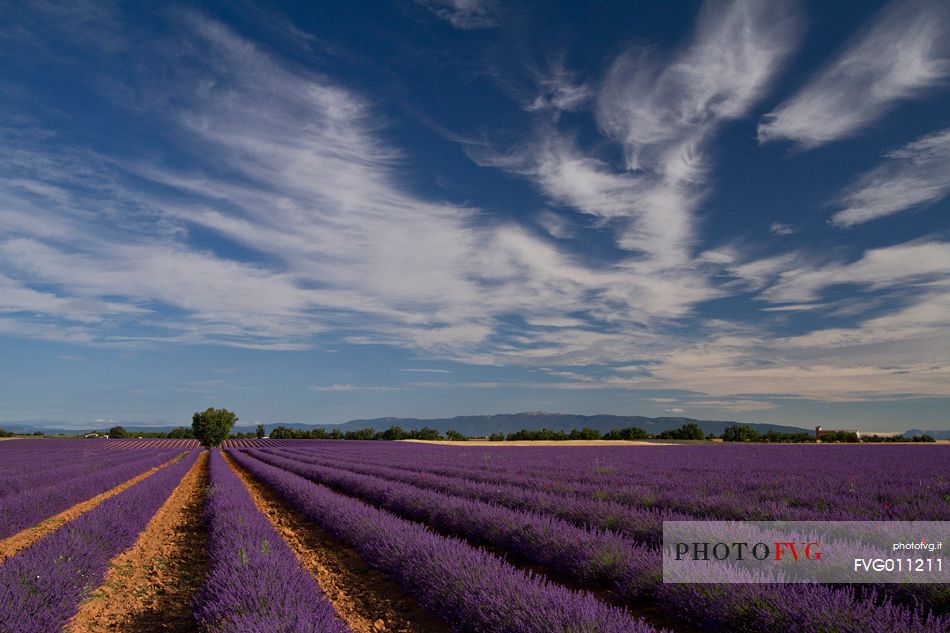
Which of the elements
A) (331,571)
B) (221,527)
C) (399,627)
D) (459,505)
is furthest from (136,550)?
(399,627)

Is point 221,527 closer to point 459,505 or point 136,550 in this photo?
point 136,550

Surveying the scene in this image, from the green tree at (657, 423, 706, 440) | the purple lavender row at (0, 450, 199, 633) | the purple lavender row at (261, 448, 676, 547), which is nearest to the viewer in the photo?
the purple lavender row at (0, 450, 199, 633)

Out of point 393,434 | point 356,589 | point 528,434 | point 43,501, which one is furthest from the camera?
point 393,434

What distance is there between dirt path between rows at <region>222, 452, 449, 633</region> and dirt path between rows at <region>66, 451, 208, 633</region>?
4.14 ft

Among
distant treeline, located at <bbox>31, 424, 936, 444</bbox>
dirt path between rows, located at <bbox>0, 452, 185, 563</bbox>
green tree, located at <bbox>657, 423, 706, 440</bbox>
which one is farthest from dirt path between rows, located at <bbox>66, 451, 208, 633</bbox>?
green tree, located at <bbox>657, 423, 706, 440</bbox>

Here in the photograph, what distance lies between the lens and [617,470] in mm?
14961

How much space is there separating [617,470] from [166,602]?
12305 millimetres

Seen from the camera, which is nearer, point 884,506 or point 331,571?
point 331,571

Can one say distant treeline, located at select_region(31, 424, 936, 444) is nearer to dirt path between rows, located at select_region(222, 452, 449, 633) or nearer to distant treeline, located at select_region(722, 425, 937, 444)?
distant treeline, located at select_region(722, 425, 937, 444)

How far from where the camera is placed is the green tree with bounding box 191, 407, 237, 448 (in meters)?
52.2

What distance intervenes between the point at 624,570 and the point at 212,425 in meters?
56.0

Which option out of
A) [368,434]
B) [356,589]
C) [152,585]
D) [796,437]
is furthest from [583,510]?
[368,434]

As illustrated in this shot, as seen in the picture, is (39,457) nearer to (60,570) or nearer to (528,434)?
(60,570)

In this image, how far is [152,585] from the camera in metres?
5.78
